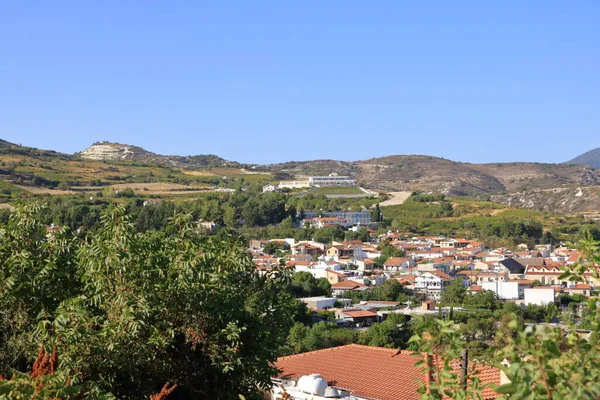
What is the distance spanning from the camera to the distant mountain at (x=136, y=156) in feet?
559

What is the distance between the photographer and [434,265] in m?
61.2

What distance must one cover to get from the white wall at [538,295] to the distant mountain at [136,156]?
395ft

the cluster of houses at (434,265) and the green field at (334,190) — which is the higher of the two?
the green field at (334,190)

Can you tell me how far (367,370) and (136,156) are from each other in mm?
164138

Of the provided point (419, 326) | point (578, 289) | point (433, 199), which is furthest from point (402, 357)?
point (433, 199)

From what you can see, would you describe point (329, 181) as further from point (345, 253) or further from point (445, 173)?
point (345, 253)

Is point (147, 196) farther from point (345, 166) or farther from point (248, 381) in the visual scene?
point (345, 166)

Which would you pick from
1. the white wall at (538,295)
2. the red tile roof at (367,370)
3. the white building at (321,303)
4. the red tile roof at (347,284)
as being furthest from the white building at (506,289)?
the red tile roof at (367,370)

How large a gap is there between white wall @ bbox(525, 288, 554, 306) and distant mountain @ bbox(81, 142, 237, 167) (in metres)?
120

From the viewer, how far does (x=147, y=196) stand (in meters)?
86.3

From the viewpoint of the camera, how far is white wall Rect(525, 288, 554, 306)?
4756cm

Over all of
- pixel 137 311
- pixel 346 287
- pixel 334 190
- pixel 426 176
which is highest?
pixel 426 176

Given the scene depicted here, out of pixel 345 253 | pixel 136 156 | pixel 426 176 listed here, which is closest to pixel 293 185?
pixel 345 253

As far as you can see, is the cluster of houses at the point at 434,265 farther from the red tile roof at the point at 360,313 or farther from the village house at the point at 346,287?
the red tile roof at the point at 360,313
